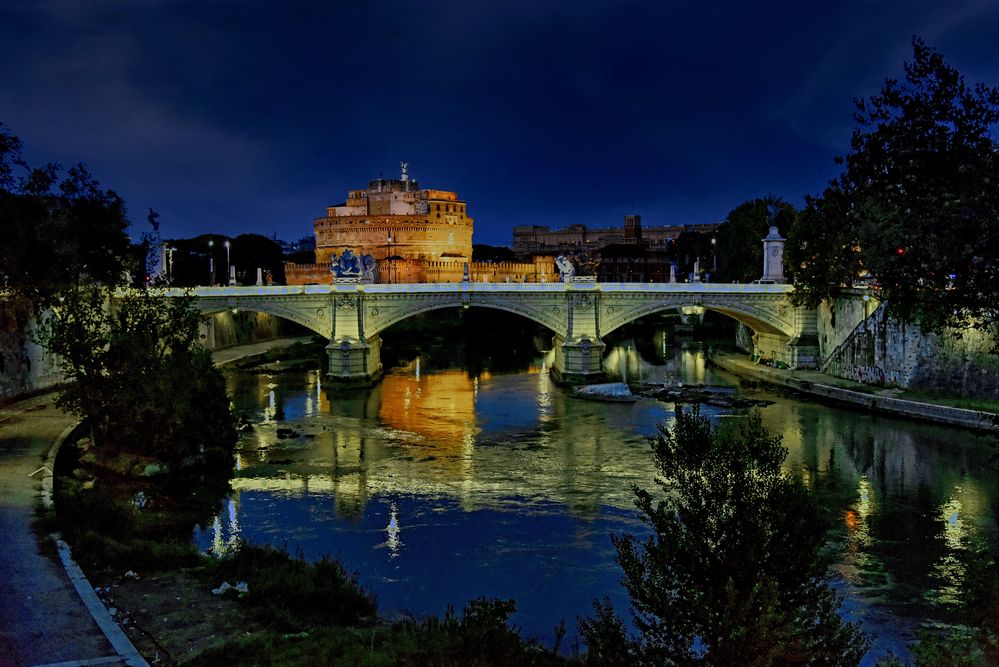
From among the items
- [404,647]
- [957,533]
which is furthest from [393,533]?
[957,533]

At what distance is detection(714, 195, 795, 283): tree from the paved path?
147ft

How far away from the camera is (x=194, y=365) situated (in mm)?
24891

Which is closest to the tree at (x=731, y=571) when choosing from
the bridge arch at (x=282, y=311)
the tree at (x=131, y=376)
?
the tree at (x=131, y=376)

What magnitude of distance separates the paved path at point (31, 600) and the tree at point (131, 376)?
307 centimetres

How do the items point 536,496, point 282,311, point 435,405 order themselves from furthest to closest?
1. point 282,311
2. point 435,405
3. point 536,496

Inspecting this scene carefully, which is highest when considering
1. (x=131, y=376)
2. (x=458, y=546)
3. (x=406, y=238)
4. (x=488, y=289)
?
(x=406, y=238)

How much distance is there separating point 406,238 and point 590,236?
62216 millimetres

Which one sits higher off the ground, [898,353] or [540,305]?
[540,305]

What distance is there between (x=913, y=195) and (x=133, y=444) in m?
20.5

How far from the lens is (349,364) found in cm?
4312

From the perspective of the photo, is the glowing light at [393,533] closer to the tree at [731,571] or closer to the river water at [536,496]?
the river water at [536,496]

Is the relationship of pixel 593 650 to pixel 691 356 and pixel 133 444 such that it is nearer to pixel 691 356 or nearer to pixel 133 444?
pixel 133 444

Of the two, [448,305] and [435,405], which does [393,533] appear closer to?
[435,405]

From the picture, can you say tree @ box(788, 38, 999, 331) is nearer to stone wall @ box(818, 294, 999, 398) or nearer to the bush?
the bush
